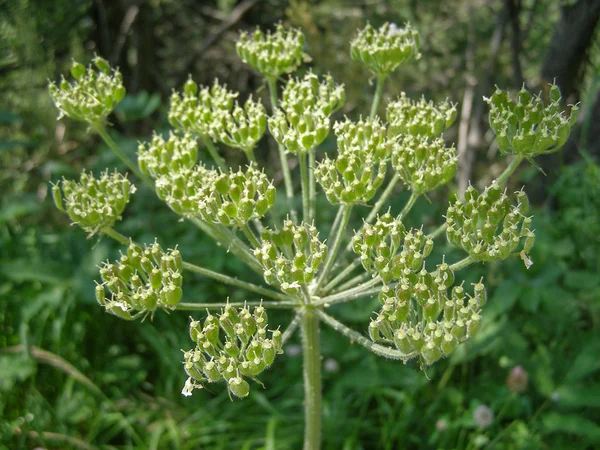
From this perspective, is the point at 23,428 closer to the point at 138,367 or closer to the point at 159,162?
the point at 138,367

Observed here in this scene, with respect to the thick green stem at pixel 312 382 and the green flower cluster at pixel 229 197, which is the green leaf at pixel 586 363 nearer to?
the thick green stem at pixel 312 382

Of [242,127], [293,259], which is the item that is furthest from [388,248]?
[242,127]

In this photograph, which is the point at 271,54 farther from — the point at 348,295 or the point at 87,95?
the point at 348,295

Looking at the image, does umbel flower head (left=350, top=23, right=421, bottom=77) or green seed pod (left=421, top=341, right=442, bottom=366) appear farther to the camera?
umbel flower head (left=350, top=23, right=421, bottom=77)

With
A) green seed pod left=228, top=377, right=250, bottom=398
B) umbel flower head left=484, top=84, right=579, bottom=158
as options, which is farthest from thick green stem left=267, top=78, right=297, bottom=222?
umbel flower head left=484, top=84, right=579, bottom=158

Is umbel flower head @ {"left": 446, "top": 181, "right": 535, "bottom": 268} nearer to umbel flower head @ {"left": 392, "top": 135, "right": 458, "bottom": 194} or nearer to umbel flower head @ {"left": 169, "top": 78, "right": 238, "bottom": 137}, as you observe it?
umbel flower head @ {"left": 392, "top": 135, "right": 458, "bottom": 194}
